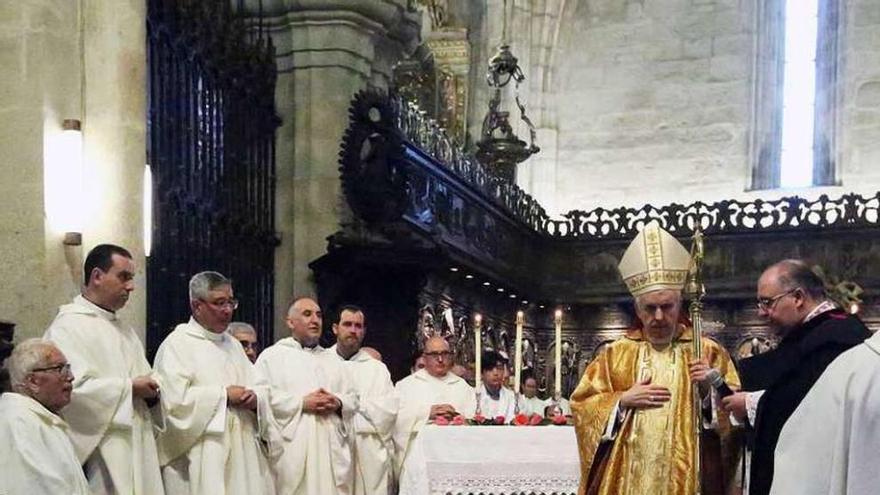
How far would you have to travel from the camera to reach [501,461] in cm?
801

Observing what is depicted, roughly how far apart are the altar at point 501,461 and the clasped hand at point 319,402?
65 centimetres

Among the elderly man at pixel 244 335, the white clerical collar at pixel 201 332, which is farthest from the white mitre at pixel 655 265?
the elderly man at pixel 244 335

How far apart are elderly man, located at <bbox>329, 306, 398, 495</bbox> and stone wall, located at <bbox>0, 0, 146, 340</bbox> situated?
4.36ft

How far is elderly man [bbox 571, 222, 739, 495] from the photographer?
20.4 feet

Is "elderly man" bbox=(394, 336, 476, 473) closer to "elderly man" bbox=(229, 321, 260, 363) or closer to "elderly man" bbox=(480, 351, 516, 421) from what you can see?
"elderly man" bbox=(480, 351, 516, 421)

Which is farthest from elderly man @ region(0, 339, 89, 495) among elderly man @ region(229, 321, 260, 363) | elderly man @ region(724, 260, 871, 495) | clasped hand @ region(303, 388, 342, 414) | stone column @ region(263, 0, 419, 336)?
stone column @ region(263, 0, 419, 336)

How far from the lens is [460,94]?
19.8 meters

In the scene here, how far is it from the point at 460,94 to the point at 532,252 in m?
2.87

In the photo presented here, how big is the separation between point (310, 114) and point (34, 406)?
20.3 ft

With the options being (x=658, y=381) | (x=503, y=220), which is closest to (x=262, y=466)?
(x=658, y=381)

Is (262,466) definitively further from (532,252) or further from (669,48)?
(669,48)

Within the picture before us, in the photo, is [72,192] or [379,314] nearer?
[72,192]

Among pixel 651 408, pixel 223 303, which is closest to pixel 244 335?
pixel 223 303

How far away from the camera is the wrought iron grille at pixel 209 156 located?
9.86 m
